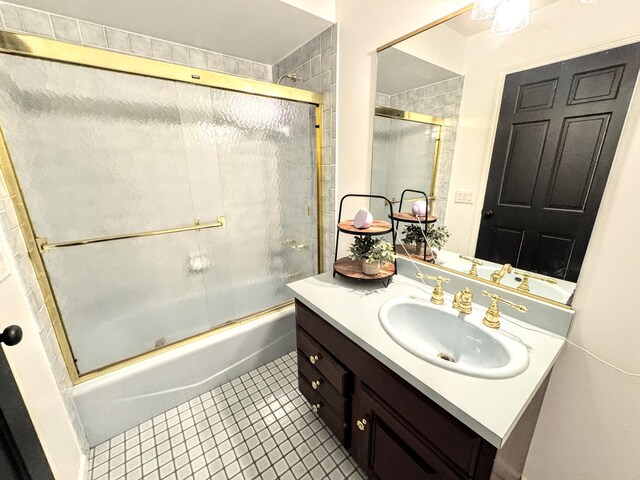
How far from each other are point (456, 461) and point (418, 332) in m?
0.42

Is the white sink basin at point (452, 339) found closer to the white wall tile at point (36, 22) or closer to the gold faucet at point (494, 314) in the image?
the gold faucet at point (494, 314)

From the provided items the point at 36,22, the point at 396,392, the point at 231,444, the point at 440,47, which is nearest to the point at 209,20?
the point at 36,22

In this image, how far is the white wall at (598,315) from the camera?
66 centimetres

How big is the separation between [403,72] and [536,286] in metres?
1.05

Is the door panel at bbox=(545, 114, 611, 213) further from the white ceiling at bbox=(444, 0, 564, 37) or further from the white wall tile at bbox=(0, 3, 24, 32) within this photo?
the white wall tile at bbox=(0, 3, 24, 32)

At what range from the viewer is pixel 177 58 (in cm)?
163

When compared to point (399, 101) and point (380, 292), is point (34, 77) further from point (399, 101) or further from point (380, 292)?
point (380, 292)

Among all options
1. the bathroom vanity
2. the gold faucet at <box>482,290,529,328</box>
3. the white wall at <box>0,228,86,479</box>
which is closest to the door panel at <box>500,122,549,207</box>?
the gold faucet at <box>482,290,529,328</box>

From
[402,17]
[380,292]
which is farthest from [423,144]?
[380,292]

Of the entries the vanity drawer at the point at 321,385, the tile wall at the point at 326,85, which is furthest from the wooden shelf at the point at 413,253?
the vanity drawer at the point at 321,385

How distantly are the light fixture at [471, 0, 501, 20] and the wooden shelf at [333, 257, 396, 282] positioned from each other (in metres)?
0.99

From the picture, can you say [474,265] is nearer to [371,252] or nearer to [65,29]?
[371,252]

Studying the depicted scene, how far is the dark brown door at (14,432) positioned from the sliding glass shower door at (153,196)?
1.96ft

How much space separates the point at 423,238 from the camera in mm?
1227
